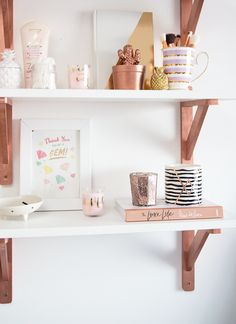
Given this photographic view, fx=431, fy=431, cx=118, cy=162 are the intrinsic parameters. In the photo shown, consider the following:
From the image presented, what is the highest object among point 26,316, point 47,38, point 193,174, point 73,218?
point 47,38

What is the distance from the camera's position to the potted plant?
3.48 feet

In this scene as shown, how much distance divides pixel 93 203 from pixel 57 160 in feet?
0.64

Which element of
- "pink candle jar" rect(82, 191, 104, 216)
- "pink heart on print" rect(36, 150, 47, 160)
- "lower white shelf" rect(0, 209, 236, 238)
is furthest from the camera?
"pink heart on print" rect(36, 150, 47, 160)

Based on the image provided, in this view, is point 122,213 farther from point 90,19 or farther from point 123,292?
point 90,19

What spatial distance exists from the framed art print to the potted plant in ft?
0.63

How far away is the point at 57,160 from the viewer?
1208 millimetres

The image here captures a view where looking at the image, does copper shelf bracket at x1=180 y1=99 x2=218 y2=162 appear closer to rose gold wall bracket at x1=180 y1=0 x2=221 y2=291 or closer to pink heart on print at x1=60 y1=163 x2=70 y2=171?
rose gold wall bracket at x1=180 y1=0 x2=221 y2=291

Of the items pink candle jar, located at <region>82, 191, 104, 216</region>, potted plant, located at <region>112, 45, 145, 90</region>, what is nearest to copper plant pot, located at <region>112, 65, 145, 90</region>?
potted plant, located at <region>112, 45, 145, 90</region>

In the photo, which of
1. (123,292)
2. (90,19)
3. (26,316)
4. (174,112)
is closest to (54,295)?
(26,316)

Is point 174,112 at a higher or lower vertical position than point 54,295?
higher

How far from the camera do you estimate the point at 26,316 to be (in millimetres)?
1220

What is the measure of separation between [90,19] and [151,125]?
34 centimetres

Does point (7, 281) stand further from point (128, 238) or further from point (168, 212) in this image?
point (168, 212)

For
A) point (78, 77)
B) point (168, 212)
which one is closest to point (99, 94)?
point (78, 77)
